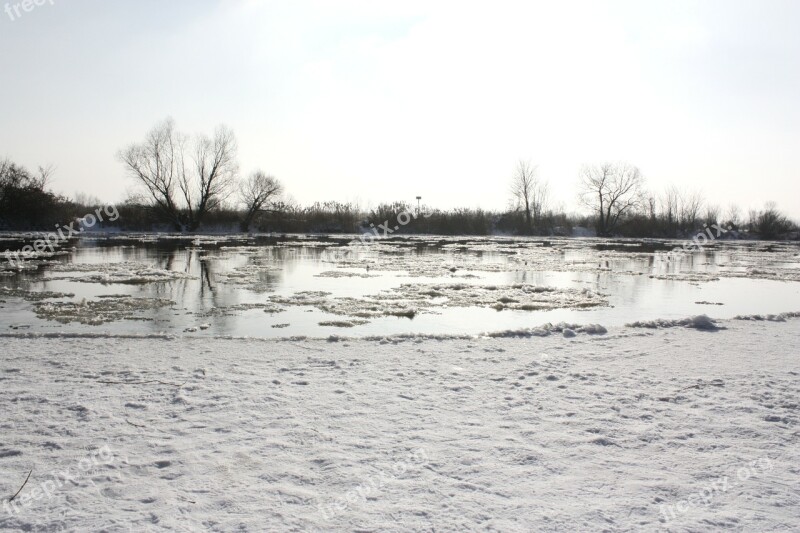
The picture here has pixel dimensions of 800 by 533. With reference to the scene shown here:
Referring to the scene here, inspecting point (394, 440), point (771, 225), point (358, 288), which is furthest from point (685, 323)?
point (771, 225)

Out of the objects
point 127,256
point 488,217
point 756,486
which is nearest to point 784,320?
point 756,486

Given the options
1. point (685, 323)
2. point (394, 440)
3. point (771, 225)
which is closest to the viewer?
point (394, 440)

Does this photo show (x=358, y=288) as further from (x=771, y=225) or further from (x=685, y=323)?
(x=771, y=225)

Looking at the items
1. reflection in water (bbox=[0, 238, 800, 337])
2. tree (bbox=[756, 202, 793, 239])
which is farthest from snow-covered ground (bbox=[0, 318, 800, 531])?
tree (bbox=[756, 202, 793, 239])

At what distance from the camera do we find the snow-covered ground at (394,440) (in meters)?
3.20

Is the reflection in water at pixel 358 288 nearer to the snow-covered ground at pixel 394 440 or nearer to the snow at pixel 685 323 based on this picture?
the snow at pixel 685 323

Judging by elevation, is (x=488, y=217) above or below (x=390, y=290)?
above

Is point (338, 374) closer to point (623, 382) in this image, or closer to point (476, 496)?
point (476, 496)

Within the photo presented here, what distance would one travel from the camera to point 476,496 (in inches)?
133

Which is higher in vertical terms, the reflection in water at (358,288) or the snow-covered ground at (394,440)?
the reflection in water at (358,288)

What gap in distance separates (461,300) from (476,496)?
8552 mm

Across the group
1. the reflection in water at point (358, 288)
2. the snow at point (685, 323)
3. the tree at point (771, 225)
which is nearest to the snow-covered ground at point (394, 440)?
the snow at point (685, 323)

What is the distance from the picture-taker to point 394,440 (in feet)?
13.7

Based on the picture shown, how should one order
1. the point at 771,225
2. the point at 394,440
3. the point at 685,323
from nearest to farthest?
the point at 394,440 < the point at 685,323 < the point at 771,225
